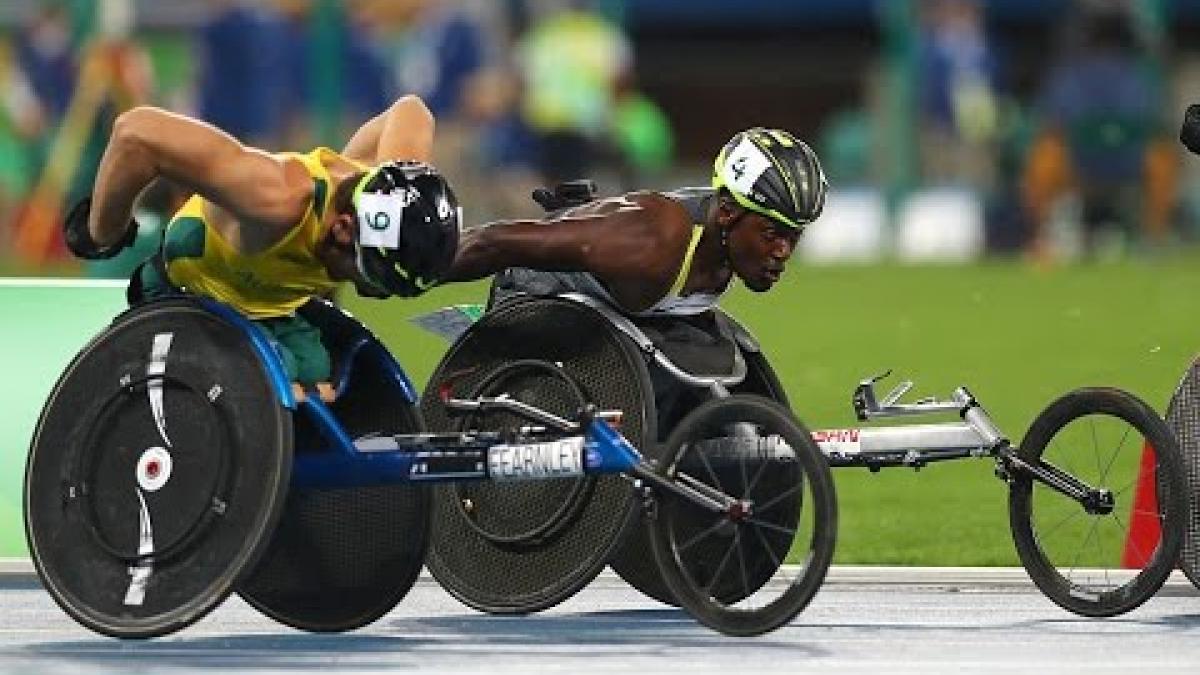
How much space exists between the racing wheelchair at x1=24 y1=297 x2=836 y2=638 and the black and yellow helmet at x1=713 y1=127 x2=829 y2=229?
2.84 feet

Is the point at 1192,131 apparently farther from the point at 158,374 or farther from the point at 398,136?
the point at 158,374

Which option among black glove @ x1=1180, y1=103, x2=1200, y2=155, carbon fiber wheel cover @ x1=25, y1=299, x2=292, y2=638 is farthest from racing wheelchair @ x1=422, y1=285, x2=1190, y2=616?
carbon fiber wheel cover @ x1=25, y1=299, x2=292, y2=638

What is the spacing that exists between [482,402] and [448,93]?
65.1 feet

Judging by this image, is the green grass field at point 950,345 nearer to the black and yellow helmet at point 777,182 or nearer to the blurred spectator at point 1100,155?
the blurred spectator at point 1100,155

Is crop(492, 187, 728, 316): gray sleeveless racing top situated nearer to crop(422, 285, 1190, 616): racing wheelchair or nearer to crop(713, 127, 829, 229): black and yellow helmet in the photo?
crop(422, 285, 1190, 616): racing wheelchair

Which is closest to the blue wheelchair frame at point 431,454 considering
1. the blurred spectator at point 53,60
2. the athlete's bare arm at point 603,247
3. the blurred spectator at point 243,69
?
the athlete's bare arm at point 603,247

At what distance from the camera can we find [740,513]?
11.4 metres

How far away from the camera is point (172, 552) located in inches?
442

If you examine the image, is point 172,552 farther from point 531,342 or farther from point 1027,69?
point 1027,69

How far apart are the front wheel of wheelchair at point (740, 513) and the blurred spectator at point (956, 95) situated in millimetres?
22885

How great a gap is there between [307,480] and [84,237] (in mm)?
964

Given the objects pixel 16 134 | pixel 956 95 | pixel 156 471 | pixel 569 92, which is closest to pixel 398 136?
pixel 156 471

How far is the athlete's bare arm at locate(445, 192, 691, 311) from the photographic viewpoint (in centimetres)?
1220

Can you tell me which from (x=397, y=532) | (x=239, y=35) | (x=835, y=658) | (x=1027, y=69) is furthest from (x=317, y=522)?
(x=1027, y=69)
